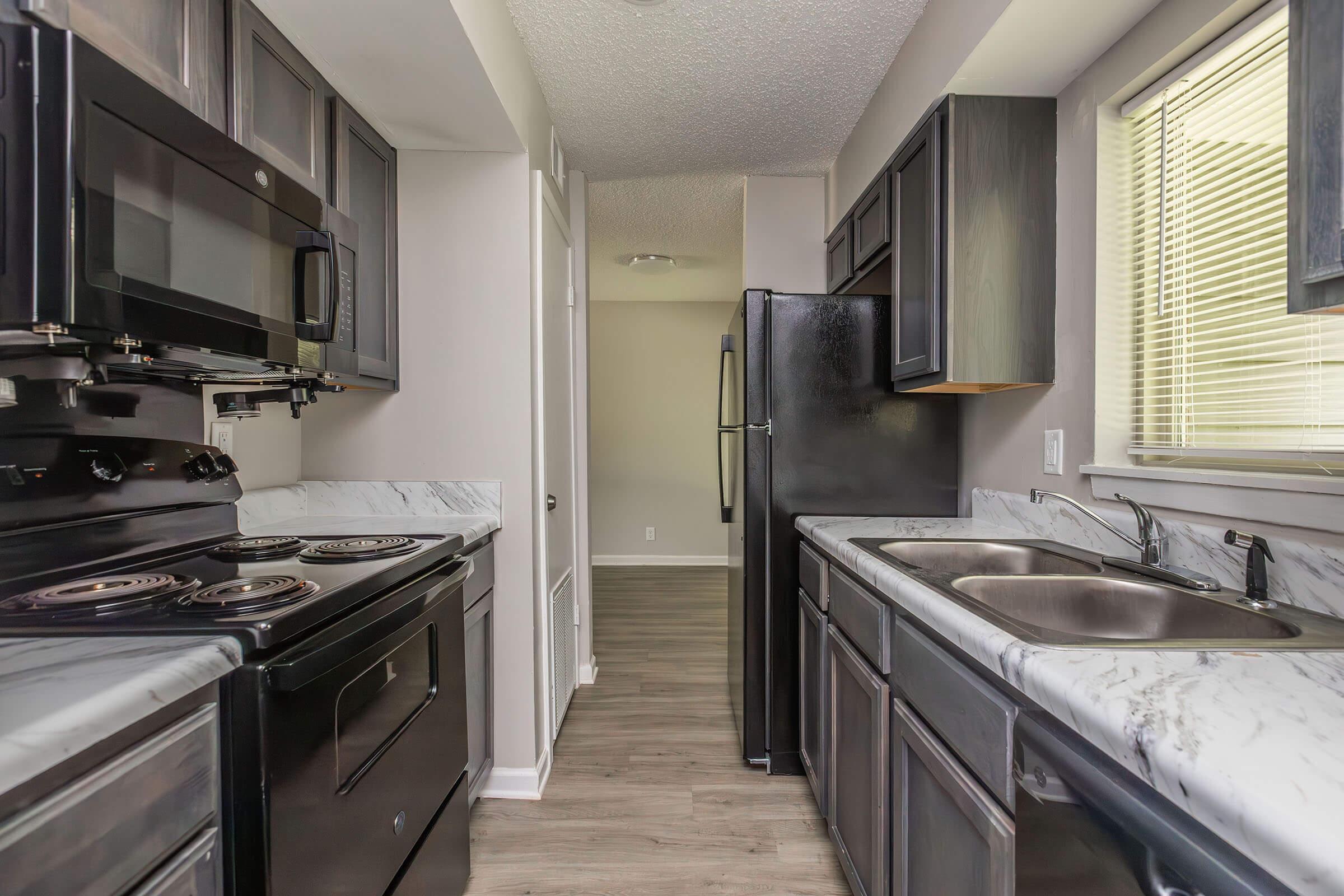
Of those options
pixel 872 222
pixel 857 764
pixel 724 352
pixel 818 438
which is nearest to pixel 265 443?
pixel 724 352

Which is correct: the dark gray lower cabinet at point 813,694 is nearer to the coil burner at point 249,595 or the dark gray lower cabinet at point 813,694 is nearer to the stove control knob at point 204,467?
the coil burner at point 249,595

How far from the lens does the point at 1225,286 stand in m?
1.30

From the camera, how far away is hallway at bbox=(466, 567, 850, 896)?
1.73 m

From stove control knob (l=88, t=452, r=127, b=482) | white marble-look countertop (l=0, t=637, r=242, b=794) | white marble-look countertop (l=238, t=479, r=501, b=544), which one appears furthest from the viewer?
white marble-look countertop (l=238, t=479, r=501, b=544)

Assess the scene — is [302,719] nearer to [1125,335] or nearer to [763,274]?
[1125,335]

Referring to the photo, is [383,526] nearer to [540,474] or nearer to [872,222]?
[540,474]

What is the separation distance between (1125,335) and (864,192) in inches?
44.1

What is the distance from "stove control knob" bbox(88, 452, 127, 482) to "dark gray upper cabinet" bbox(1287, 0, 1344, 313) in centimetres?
190

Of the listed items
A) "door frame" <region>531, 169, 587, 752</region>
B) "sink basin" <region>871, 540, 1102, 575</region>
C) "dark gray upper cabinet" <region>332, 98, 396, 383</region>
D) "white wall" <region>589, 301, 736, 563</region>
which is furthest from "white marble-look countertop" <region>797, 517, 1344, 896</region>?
"white wall" <region>589, 301, 736, 563</region>

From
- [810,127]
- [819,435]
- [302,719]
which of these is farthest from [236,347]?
[810,127]

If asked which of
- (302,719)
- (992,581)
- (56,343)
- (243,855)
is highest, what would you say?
(56,343)

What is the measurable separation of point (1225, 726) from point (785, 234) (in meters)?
2.86

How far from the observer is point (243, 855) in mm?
879

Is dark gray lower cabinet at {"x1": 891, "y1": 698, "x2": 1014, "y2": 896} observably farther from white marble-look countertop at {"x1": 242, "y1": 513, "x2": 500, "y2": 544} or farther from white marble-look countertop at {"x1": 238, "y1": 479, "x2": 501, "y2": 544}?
white marble-look countertop at {"x1": 238, "y1": 479, "x2": 501, "y2": 544}
